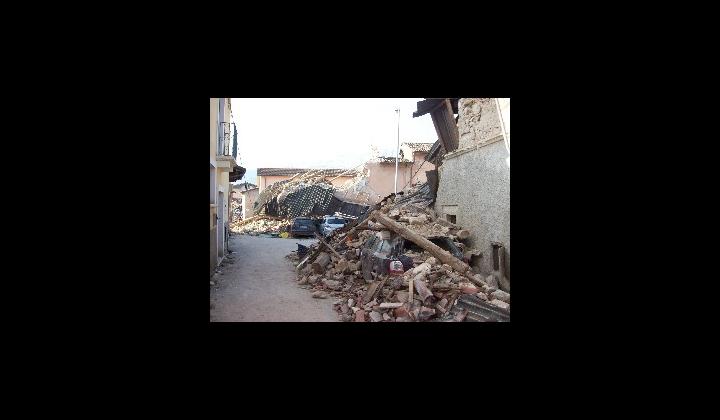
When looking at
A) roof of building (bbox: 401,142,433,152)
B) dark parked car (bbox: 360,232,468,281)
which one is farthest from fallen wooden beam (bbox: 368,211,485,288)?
roof of building (bbox: 401,142,433,152)

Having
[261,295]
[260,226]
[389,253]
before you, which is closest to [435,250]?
[389,253]

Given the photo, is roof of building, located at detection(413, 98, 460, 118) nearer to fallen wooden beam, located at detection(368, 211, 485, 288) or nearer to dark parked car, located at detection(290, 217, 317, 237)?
fallen wooden beam, located at detection(368, 211, 485, 288)

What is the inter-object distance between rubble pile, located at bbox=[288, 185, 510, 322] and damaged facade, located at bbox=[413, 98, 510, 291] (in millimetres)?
419

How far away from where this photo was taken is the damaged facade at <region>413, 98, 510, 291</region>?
8203 mm

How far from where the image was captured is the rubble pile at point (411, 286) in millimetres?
7172

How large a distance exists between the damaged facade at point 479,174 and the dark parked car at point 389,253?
59 cm

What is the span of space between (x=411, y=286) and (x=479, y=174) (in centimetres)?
326

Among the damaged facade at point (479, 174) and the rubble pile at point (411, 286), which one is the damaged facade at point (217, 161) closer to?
the rubble pile at point (411, 286)

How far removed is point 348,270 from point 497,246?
3.49 m

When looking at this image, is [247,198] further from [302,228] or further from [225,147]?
[225,147]

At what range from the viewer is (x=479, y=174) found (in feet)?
30.4

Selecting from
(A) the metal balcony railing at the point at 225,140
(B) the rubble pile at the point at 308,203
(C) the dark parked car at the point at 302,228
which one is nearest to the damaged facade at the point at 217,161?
(A) the metal balcony railing at the point at 225,140
